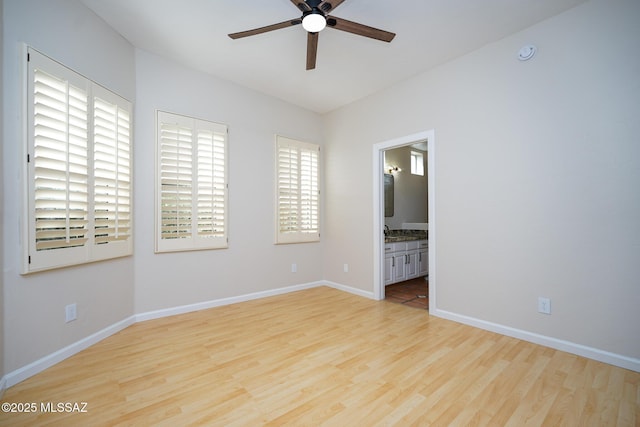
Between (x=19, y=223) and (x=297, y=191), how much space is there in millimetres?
3147

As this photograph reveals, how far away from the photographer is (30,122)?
2.06 meters

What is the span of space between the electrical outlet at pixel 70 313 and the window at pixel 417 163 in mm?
5996

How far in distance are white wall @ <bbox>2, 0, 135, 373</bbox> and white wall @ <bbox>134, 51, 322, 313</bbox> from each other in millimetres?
318

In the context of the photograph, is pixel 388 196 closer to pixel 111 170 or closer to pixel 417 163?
pixel 417 163

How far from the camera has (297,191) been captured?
4.58 metres

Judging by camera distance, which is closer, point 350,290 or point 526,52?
point 526,52

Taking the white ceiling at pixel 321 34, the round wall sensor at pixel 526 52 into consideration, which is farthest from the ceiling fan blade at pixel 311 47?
the round wall sensor at pixel 526 52

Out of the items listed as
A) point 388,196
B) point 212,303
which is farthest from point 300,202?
point 388,196

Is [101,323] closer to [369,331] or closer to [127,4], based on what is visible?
[369,331]

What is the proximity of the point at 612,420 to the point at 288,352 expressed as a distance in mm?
2125

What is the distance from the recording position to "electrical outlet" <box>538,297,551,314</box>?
2.57 m

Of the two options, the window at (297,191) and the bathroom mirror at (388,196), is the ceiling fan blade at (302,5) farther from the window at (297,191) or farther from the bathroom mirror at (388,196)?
the bathroom mirror at (388,196)

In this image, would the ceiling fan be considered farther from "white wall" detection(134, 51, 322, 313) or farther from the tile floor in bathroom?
the tile floor in bathroom

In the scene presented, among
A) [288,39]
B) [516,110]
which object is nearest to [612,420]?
[516,110]
